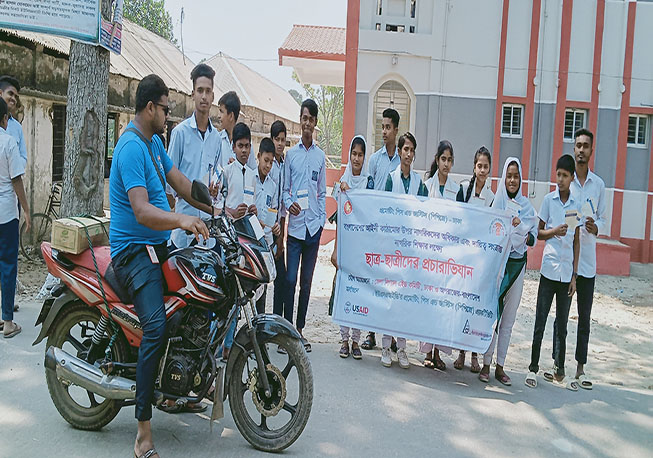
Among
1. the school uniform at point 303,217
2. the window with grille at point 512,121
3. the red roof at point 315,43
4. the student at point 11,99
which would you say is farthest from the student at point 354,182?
the window with grille at point 512,121

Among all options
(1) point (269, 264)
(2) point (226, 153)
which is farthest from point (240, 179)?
(1) point (269, 264)

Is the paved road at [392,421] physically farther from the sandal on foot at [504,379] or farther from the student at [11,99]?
the student at [11,99]

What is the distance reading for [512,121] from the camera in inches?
577

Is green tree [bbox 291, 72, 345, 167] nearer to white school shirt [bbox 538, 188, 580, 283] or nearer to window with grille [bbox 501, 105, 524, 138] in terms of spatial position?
window with grille [bbox 501, 105, 524, 138]

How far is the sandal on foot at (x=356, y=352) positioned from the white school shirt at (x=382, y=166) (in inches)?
58.9

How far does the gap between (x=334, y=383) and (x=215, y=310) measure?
1.69m

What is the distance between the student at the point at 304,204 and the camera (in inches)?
237

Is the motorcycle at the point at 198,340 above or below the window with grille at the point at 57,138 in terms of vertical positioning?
below

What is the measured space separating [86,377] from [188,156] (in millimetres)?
2021

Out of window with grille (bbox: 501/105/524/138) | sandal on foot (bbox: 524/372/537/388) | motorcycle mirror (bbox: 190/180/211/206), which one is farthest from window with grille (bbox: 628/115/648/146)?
motorcycle mirror (bbox: 190/180/211/206)

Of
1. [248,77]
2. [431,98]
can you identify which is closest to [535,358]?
[431,98]

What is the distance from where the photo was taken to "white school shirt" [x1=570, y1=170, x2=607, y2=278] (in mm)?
5391

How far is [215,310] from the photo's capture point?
3.73 meters

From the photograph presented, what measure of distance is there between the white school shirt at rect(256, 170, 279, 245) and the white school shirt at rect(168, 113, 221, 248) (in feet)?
2.21
